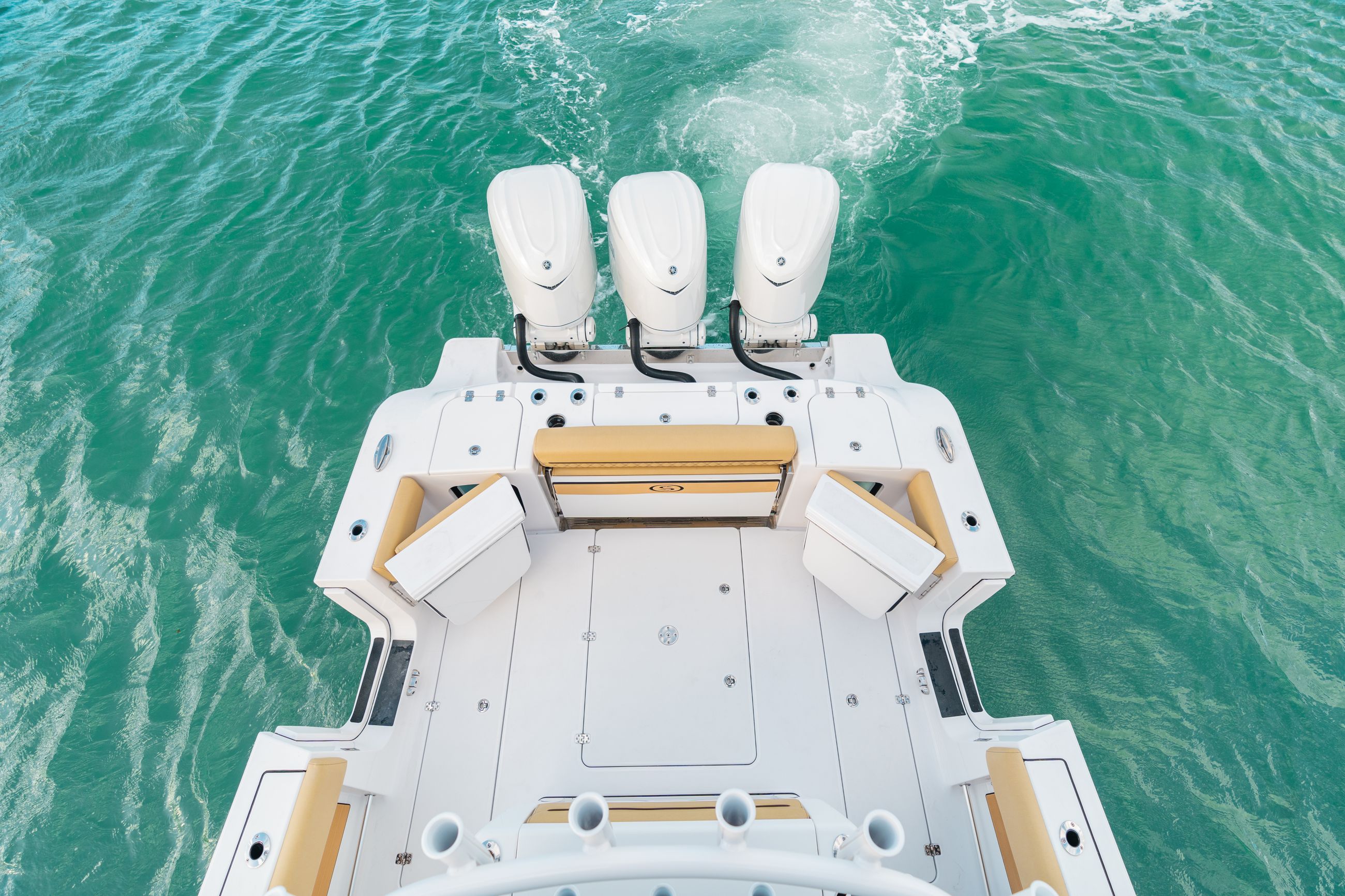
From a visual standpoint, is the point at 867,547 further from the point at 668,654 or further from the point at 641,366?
the point at 641,366

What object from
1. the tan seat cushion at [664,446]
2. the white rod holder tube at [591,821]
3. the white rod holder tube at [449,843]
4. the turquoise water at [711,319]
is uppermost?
the white rod holder tube at [591,821]

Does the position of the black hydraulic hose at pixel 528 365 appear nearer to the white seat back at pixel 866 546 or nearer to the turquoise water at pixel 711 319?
the white seat back at pixel 866 546

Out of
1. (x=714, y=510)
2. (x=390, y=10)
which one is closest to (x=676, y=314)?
(x=714, y=510)

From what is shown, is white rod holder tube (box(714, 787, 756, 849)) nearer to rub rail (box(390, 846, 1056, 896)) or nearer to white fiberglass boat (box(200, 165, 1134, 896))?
rub rail (box(390, 846, 1056, 896))

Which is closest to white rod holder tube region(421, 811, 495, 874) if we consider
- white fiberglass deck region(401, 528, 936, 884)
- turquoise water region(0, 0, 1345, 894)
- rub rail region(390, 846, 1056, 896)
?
rub rail region(390, 846, 1056, 896)

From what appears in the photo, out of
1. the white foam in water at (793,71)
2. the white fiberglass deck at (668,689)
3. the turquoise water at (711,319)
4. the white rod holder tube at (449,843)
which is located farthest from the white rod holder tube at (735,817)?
the white foam in water at (793,71)

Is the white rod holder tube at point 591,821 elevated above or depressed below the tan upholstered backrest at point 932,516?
above

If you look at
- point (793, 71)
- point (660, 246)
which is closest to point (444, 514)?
point (660, 246)
